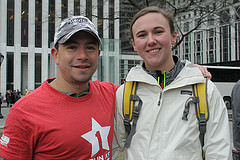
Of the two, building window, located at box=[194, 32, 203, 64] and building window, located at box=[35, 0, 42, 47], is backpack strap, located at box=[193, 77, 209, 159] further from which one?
building window, located at box=[194, 32, 203, 64]

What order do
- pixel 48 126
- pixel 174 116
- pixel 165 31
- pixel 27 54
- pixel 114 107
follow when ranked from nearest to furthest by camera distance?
1. pixel 48 126
2. pixel 174 116
3. pixel 165 31
4. pixel 114 107
5. pixel 27 54

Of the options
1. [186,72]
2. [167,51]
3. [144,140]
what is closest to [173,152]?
[144,140]

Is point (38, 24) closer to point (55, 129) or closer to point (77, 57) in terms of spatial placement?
point (77, 57)

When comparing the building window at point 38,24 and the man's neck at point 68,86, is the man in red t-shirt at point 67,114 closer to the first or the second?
the man's neck at point 68,86

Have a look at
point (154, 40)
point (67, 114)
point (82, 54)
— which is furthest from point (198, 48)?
point (67, 114)

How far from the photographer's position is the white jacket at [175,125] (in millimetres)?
1909

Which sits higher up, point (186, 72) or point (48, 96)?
point (186, 72)

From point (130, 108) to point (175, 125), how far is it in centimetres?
44

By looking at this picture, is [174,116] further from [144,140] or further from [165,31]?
[165,31]

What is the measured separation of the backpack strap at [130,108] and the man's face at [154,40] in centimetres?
31

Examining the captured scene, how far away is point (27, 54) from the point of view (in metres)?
35.8

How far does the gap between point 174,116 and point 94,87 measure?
0.90m

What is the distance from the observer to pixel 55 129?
1886mm

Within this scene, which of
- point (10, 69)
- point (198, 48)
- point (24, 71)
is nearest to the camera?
point (24, 71)
